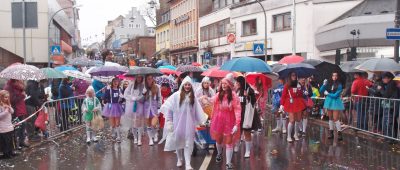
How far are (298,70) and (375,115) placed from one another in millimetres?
2283

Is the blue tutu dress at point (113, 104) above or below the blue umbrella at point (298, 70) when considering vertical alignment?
Answer: below

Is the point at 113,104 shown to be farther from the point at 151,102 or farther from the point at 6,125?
the point at 6,125

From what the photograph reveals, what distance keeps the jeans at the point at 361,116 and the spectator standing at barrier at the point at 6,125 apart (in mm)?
8757

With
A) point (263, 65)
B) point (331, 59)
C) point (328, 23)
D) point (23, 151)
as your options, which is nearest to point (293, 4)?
point (328, 23)

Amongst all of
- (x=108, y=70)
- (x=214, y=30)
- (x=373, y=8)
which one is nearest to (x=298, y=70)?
(x=108, y=70)

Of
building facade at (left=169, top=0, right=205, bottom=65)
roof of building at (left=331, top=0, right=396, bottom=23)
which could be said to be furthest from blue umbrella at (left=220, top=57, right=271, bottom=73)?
building facade at (left=169, top=0, right=205, bottom=65)

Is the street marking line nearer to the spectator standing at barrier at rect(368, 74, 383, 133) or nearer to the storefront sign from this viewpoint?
the spectator standing at barrier at rect(368, 74, 383, 133)

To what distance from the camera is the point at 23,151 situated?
36.9 feet

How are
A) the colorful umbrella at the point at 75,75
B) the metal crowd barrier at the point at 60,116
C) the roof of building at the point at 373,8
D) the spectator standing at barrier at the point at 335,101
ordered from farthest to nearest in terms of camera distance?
the roof of building at the point at 373,8, the colorful umbrella at the point at 75,75, the metal crowd barrier at the point at 60,116, the spectator standing at barrier at the point at 335,101

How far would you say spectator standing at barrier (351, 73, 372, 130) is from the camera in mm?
13211

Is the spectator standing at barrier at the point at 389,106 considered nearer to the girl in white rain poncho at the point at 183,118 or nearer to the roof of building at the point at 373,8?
the girl in white rain poncho at the point at 183,118

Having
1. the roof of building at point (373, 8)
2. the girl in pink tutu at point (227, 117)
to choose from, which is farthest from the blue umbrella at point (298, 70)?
the roof of building at point (373, 8)

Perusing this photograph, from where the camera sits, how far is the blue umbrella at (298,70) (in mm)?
12322

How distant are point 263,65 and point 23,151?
5874 mm
